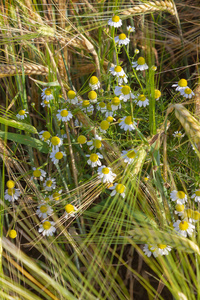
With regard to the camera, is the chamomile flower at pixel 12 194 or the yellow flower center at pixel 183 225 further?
the chamomile flower at pixel 12 194

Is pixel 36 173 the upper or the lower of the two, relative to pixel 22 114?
lower

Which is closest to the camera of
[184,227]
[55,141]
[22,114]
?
[184,227]

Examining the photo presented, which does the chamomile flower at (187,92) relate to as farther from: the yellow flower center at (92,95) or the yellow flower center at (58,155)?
the yellow flower center at (58,155)

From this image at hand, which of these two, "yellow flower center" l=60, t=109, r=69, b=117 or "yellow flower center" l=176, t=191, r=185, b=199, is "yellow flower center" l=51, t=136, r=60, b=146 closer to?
"yellow flower center" l=60, t=109, r=69, b=117

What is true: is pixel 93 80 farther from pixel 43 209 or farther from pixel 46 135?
pixel 43 209

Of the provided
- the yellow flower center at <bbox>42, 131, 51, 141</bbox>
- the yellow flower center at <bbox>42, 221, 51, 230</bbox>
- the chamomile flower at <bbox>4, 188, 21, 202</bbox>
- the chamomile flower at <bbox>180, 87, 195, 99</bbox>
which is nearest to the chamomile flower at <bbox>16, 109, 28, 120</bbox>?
the yellow flower center at <bbox>42, 131, 51, 141</bbox>

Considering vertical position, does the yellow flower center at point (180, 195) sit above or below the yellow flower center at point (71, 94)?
below

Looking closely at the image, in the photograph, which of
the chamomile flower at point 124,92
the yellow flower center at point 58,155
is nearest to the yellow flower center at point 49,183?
the yellow flower center at point 58,155

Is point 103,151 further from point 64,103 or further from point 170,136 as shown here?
point 170,136

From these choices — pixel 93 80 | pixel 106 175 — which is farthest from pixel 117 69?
pixel 106 175

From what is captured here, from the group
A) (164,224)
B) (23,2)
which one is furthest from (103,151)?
(23,2)

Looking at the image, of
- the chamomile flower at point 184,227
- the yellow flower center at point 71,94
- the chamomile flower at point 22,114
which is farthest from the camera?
the chamomile flower at point 22,114
